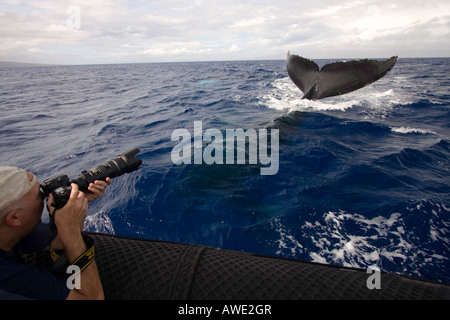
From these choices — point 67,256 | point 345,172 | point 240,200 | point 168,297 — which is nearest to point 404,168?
point 345,172

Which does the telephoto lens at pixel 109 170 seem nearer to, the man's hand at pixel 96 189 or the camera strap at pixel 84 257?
the man's hand at pixel 96 189

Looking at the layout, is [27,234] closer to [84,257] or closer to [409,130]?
[84,257]

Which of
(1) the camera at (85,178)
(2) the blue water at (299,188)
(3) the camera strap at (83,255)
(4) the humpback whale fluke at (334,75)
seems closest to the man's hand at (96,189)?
(1) the camera at (85,178)

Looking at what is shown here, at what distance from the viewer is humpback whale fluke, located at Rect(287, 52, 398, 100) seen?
6770 mm

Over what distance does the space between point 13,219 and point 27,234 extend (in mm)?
263

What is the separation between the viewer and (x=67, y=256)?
165 centimetres

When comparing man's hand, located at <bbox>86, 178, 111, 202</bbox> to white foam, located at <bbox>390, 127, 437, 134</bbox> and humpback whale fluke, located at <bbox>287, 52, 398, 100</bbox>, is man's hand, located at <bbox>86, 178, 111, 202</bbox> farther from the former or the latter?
white foam, located at <bbox>390, 127, 437, 134</bbox>

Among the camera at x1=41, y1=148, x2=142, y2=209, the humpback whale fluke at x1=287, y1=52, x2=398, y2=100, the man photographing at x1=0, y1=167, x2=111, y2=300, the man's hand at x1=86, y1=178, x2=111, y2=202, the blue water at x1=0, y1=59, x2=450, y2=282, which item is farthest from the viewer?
the humpback whale fluke at x1=287, y1=52, x2=398, y2=100

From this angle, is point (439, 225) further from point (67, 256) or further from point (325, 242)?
point (67, 256)

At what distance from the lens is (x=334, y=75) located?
7.84m

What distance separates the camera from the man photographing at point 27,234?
1.54 m

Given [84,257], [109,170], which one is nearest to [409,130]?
[109,170]

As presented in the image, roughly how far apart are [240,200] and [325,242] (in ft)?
5.79

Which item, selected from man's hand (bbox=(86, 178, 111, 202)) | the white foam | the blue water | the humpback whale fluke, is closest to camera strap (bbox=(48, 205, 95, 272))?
man's hand (bbox=(86, 178, 111, 202))
